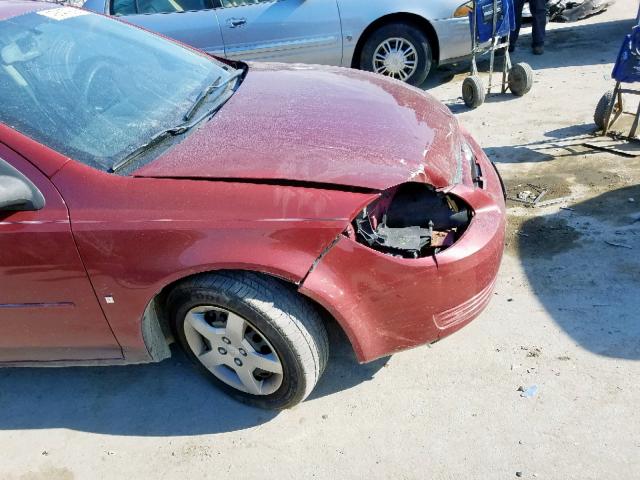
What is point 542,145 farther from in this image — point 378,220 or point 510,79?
point 378,220

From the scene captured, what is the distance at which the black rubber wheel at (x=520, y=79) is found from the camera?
5664mm

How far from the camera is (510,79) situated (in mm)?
5816

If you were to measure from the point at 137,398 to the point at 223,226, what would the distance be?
1151 millimetres

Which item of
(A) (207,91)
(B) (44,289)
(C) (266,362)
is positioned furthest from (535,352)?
(B) (44,289)

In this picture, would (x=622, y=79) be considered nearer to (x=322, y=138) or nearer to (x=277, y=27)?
(x=322, y=138)

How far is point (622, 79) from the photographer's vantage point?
4.49m

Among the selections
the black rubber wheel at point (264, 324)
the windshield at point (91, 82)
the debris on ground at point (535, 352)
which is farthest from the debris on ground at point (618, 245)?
the windshield at point (91, 82)

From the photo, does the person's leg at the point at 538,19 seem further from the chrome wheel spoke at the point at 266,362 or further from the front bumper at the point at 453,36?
the chrome wheel spoke at the point at 266,362

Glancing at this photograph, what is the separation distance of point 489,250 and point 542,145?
2.66m

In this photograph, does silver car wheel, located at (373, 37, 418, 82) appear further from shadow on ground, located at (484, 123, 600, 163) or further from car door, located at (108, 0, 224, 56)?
shadow on ground, located at (484, 123, 600, 163)

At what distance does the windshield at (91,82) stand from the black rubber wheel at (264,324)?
2.11ft

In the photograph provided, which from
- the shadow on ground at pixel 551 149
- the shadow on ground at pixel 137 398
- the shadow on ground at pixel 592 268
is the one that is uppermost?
the shadow on ground at pixel 551 149

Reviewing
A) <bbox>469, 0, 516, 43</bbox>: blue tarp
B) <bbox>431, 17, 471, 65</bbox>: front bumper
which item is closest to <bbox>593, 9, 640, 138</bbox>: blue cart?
<bbox>469, 0, 516, 43</bbox>: blue tarp

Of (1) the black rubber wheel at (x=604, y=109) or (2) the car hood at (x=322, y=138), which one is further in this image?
(1) the black rubber wheel at (x=604, y=109)
